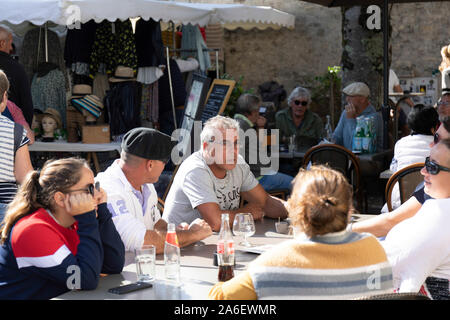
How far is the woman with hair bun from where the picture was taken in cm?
180

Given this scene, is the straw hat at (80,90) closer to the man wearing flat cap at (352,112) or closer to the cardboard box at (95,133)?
the cardboard box at (95,133)

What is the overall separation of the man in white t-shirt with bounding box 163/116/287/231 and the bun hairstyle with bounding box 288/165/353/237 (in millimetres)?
1626

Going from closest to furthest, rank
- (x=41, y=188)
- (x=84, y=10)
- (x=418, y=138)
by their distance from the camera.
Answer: (x=41, y=188), (x=418, y=138), (x=84, y=10)

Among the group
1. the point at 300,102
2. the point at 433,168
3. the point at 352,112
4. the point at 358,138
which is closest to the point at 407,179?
the point at 433,168

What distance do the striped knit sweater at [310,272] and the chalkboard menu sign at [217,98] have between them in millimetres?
5639

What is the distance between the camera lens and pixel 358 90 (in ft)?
23.8

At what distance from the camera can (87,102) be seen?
7414mm

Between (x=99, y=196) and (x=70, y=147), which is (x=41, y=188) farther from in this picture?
(x=70, y=147)

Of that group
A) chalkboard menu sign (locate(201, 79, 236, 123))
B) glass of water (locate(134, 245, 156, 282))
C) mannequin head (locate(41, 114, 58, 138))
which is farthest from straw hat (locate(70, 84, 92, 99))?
glass of water (locate(134, 245, 156, 282))

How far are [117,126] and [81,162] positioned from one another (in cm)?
508

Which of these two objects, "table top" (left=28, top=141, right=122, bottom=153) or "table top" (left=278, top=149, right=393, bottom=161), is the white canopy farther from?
"table top" (left=278, top=149, right=393, bottom=161)

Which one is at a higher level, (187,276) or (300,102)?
(300,102)

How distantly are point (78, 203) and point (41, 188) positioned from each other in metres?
0.15
